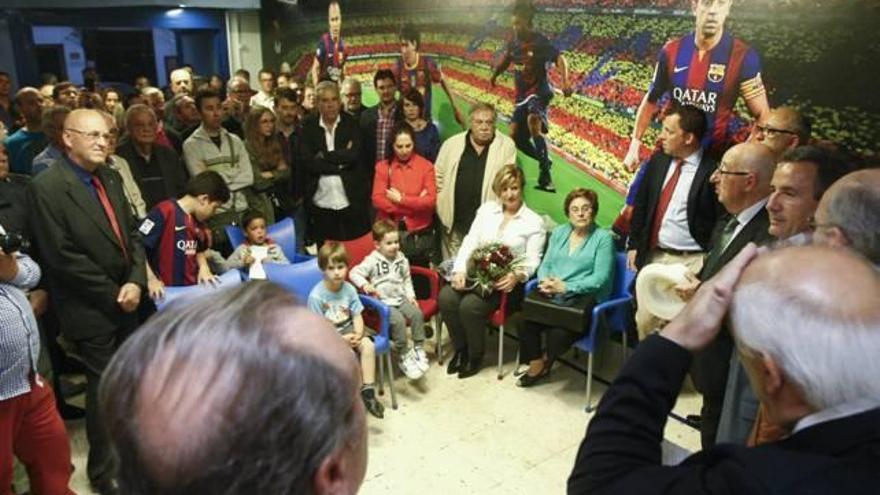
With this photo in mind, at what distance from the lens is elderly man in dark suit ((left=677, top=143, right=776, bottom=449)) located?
2576 millimetres

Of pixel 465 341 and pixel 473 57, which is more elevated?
pixel 473 57

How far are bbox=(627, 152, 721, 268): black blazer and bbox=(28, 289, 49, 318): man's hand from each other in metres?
3.15

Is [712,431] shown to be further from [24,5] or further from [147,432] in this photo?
[24,5]

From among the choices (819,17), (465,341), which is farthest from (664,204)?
(465,341)

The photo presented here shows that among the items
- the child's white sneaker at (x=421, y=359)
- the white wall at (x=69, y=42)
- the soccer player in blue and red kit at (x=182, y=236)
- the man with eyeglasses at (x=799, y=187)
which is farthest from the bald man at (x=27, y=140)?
the white wall at (x=69, y=42)

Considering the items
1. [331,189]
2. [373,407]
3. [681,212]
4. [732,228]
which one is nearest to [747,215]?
[732,228]

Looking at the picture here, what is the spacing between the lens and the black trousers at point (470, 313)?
395 cm

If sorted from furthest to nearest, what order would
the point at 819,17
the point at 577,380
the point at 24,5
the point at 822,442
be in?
1. the point at 24,5
2. the point at 577,380
3. the point at 819,17
4. the point at 822,442

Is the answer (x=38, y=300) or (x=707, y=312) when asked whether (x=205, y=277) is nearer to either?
(x=38, y=300)

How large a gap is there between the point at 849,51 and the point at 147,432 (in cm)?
332

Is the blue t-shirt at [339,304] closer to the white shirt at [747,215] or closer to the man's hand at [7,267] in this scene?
the man's hand at [7,267]

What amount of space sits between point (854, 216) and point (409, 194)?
311 cm

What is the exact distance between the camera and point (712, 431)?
270cm

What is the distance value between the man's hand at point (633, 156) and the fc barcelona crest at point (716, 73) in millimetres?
589
